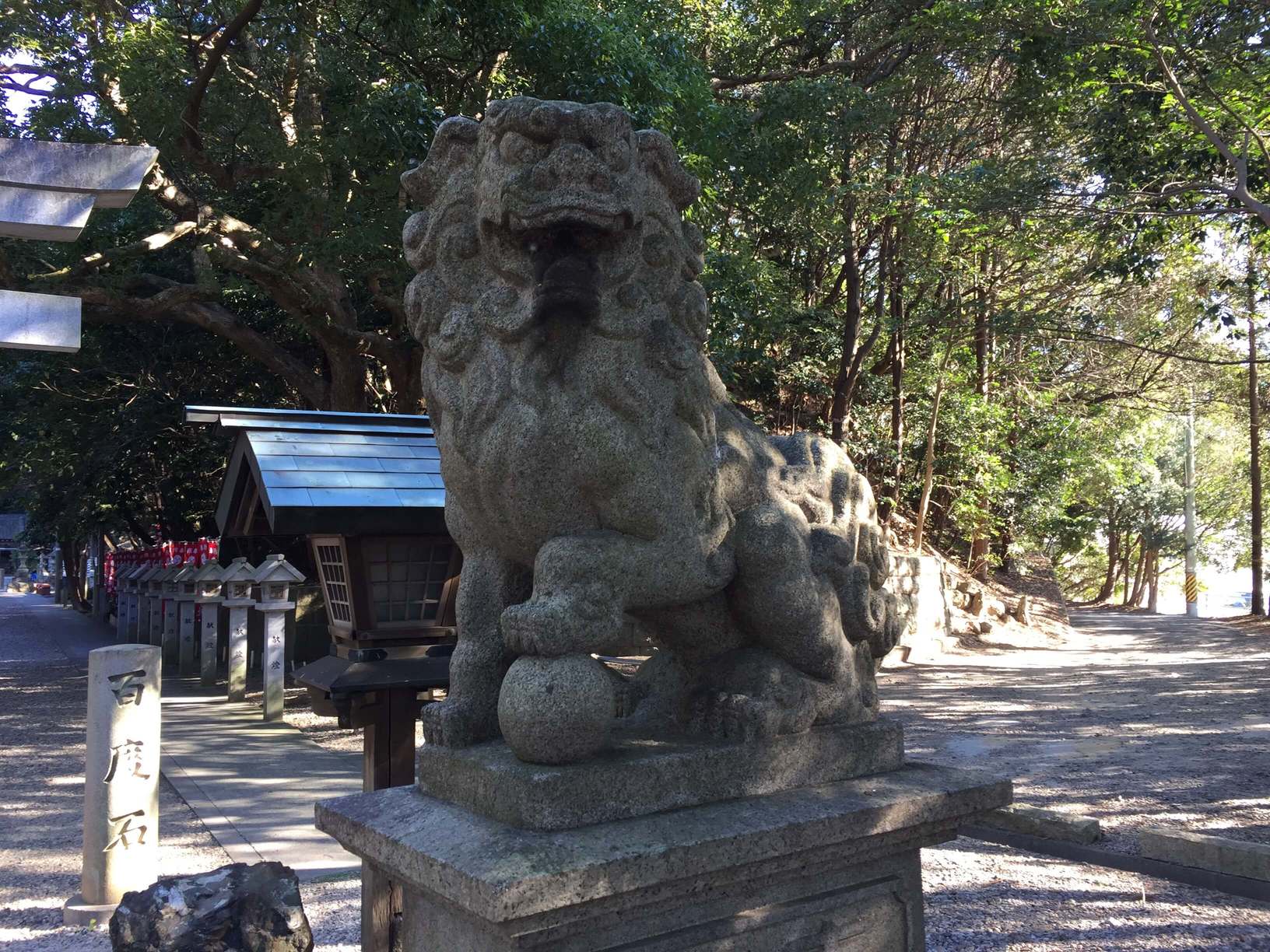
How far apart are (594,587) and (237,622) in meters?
9.72

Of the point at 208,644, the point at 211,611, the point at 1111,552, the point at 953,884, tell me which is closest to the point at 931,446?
the point at 211,611

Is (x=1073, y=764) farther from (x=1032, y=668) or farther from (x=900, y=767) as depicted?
(x=1032, y=668)

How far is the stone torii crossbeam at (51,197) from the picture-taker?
5.60 m

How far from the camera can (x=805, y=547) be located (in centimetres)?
261

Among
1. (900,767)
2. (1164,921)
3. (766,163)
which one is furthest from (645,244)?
(766,163)

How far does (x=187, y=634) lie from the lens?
46.8 feet

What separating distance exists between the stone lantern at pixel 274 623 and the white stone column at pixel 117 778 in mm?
4992

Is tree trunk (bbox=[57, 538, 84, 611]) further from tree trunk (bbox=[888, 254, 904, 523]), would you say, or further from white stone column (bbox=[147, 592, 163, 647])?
tree trunk (bbox=[888, 254, 904, 523])

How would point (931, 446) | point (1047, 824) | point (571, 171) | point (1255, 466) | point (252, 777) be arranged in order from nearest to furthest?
point (571, 171) < point (1047, 824) < point (252, 777) < point (931, 446) < point (1255, 466)

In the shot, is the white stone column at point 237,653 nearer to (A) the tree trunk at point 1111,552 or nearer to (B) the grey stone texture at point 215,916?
(B) the grey stone texture at point 215,916

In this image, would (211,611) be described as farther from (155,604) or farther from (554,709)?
(554,709)

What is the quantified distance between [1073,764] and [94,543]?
2962cm

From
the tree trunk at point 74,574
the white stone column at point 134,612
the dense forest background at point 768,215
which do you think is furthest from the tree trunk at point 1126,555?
the tree trunk at point 74,574

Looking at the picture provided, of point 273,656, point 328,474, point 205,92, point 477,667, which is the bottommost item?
point 273,656
